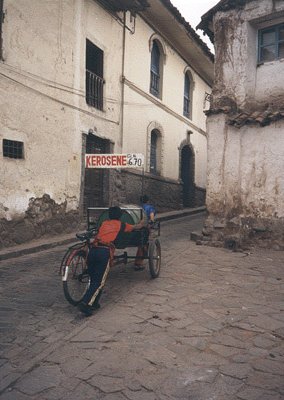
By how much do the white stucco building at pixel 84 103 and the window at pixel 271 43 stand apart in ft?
13.7

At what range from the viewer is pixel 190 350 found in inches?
146

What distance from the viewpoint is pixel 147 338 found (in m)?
3.95

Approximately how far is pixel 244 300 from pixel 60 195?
6.23 metres

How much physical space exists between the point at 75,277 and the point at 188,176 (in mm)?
15166

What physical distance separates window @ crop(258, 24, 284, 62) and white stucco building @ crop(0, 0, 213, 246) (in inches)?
165

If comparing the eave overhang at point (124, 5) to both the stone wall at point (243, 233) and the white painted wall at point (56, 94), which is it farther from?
the stone wall at point (243, 233)

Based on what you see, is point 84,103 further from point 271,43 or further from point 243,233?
point 243,233

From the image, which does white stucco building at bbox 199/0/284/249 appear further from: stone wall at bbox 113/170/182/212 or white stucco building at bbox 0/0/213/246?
white stucco building at bbox 0/0/213/246

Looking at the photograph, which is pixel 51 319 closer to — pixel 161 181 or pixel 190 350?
pixel 190 350

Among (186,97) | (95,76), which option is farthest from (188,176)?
(95,76)

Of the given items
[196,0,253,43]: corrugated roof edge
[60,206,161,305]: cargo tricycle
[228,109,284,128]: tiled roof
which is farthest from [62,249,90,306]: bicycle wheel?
[196,0,253,43]: corrugated roof edge

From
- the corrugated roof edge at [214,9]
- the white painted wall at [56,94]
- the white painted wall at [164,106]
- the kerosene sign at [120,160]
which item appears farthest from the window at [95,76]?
the kerosene sign at [120,160]

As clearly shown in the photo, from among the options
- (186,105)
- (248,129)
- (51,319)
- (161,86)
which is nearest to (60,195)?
Answer: (248,129)

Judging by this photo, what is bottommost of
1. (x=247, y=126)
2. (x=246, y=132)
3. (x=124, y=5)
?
(x=246, y=132)
